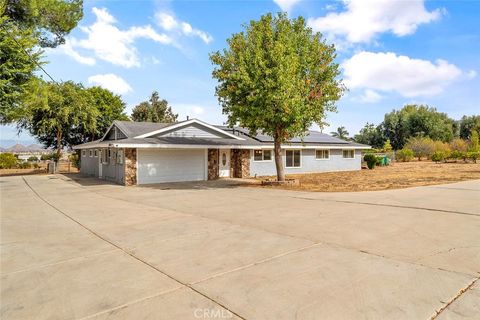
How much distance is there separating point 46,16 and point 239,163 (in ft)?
51.3

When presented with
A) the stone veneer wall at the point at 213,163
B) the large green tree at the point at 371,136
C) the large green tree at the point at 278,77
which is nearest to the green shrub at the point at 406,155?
the large green tree at the point at 371,136

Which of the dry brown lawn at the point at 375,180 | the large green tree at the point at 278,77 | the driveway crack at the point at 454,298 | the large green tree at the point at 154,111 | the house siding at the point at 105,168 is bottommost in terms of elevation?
the driveway crack at the point at 454,298

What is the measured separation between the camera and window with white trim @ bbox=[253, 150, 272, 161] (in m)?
22.6

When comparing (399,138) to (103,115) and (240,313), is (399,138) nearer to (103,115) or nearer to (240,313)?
(103,115)

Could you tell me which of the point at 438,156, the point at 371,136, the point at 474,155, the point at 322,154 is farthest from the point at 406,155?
the point at 322,154

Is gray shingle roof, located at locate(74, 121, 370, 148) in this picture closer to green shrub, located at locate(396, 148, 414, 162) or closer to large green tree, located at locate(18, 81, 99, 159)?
large green tree, located at locate(18, 81, 99, 159)

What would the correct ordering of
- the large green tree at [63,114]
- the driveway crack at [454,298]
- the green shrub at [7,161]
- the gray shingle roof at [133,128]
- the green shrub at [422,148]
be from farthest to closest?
the green shrub at [422,148] < the green shrub at [7,161] < the large green tree at [63,114] < the gray shingle roof at [133,128] < the driveway crack at [454,298]

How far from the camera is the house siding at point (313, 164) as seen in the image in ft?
74.4

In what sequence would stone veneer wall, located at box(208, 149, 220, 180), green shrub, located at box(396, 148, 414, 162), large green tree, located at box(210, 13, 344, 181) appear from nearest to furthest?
large green tree, located at box(210, 13, 344, 181) < stone veneer wall, located at box(208, 149, 220, 180) < green shrub, located at box(396, 148, 414, 162)

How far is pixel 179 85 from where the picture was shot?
20.6 metres

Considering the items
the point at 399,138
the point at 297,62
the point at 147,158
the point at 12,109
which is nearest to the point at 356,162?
the point at 297,62

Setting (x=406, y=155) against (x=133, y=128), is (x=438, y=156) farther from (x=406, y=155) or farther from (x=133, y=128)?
(x=133, y=128)

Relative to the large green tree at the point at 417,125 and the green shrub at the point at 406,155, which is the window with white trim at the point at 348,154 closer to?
the green shrub at the point at 406,155

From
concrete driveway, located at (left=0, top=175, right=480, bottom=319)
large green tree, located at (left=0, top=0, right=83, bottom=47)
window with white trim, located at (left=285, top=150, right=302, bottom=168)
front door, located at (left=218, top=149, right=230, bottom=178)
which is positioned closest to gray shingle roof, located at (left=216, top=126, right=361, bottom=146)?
window with white trim, located at (left=285, top=150, right=302, bottom=168)
